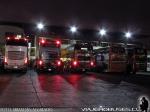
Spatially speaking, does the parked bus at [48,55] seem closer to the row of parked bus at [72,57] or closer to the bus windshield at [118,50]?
the row of parked bus at [72,57]

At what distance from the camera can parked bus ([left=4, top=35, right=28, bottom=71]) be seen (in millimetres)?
40688

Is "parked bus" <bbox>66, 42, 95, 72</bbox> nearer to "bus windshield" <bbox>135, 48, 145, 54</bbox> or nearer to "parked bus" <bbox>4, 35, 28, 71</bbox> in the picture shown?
"bus windshield" <bbox>135, 48, 145, 54</bbox>

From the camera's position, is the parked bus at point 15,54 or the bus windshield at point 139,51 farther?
the bus windshield at point 139,51

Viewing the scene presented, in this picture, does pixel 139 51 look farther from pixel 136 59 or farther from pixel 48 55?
pixel 48 55

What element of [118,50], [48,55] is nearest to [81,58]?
[118,50]

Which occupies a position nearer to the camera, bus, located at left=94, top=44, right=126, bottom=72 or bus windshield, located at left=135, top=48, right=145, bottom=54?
bus, located at left=94, top=44, right=126, bottom=72

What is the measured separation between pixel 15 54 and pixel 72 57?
8838 mm

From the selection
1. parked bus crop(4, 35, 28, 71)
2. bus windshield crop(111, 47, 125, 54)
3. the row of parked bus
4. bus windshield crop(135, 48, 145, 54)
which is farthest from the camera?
bus windshield crop(135, 48, 145, 54)

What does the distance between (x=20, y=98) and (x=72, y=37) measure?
6287cm

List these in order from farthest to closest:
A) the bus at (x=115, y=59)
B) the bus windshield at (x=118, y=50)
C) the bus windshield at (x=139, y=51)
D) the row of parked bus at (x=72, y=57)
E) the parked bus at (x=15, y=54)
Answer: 1. the bus windshield at (x=139, y=51)
2. the bus windshield at (x=118, y=50)
3. the bus at (x=115, y=59)
4. the row of parked bus at (x=72, y=57)
5. the parked bus at (x=15, y=54)

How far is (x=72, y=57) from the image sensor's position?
154 feet

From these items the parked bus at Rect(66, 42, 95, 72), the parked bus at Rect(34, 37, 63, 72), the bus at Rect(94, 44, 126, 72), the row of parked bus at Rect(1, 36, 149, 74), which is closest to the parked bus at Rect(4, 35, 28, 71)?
the row of parked bus at Rect(1, 36, 149, 74)

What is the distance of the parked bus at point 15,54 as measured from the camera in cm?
4069

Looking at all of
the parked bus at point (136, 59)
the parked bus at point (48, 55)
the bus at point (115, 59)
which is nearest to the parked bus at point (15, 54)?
the parked bus at point (48, 55)
